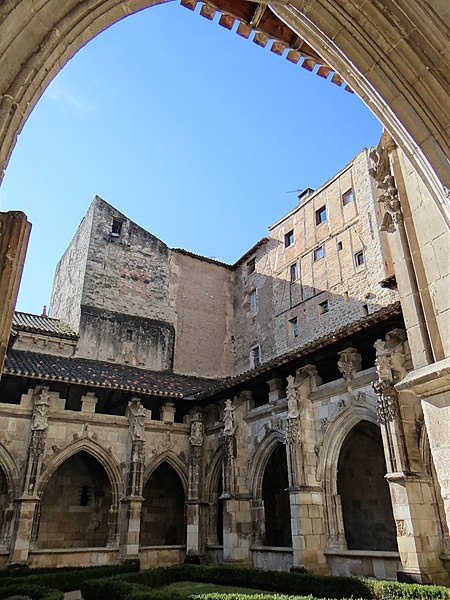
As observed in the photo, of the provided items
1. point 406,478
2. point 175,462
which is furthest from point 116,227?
point 406,478

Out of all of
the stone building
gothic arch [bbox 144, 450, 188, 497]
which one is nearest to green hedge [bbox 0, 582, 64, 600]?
the stone building

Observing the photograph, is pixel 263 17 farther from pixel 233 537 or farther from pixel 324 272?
pixel 324 272

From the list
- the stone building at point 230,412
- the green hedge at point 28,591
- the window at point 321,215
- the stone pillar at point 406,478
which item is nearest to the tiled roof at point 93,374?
the stone building at point 230,412

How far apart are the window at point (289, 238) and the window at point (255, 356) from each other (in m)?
5.06

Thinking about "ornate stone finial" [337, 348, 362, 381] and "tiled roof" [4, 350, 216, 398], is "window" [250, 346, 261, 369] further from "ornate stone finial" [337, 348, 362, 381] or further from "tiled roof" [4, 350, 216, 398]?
"ornate stone finial" [337, 348, 362, 381]

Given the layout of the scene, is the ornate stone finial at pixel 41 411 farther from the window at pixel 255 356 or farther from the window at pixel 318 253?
the window at pixel 318 253

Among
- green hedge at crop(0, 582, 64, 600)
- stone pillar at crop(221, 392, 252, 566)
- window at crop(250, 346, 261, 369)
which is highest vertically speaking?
window at crop(250, 346, 261, 369)

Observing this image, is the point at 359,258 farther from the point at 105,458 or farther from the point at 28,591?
the point at 28,591

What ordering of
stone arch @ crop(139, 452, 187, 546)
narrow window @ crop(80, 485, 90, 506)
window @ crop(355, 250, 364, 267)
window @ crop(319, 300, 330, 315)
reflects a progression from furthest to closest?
window @ crop(319, 300, 330, 315) < window @ crop(355, 250, 364, 267) < stone arch @ crop(139, 452, 187, 546) < narrow window @ crop(80, 485, 90, 506)

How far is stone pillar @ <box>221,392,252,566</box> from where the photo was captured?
13.5 meters

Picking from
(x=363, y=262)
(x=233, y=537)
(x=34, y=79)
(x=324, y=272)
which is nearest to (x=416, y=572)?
(x=233, y=537)

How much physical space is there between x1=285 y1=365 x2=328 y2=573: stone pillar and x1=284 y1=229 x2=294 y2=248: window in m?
10.3

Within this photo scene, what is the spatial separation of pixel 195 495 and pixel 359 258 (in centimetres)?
1036

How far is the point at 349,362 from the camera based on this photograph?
11.8 meters
